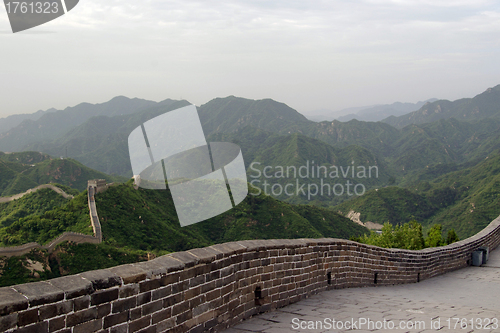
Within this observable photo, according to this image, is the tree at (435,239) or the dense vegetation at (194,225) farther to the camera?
the dense vegetation at (194,225)

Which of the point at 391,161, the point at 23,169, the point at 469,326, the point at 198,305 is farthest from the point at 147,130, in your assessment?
the point at 391,161

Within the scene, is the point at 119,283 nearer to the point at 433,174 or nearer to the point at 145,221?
the point at 145,221

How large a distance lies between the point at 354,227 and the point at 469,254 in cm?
5668

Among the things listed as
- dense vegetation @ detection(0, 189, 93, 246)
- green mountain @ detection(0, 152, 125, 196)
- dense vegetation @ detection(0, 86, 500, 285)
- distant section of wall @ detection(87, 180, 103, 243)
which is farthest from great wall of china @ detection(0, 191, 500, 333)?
green mountain @ detection(0, 152, 125, 196)

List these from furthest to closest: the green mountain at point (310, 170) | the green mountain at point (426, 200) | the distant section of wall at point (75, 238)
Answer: the green mountain at point (310, 170) < the green mountain at point (426, 200) < the distant section of wall at point (75, 238)

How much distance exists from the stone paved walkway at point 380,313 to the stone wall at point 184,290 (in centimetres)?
24

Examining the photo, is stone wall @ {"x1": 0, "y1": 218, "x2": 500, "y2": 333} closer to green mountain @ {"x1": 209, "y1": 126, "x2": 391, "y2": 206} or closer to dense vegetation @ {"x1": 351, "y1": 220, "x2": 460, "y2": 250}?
dense vegetation @ {"x1": 351, "y1": 220, "x2": 460, "y2": 250}

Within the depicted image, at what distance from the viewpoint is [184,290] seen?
12.0ft

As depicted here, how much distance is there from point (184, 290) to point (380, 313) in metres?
2.94

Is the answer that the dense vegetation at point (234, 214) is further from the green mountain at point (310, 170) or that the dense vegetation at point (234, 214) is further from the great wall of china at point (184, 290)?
the great wall of china at point (184, 290)

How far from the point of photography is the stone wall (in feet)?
8.50

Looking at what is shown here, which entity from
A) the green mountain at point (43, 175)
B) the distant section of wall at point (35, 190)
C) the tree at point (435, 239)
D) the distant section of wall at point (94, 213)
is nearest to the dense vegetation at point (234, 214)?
the tree at point (435, 239)

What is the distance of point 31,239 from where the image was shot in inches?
1426

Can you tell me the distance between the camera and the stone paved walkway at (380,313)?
444cm
